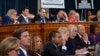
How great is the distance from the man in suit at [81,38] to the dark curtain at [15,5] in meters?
4.73

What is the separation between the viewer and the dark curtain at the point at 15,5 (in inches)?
452

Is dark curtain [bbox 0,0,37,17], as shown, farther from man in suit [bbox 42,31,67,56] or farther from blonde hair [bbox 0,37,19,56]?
blonde hair [bbox 0,37,19,56]

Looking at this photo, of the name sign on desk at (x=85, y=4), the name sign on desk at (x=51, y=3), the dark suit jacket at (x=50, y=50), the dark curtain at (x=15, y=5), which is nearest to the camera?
the dark suit jacket at (x=50, y=50)

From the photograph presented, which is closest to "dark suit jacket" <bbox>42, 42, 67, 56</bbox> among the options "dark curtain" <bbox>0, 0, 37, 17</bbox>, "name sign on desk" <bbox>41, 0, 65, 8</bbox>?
"name sign on desk" <bbox>41, 0, 65, 8</bbox>

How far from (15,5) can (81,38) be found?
5220 millimetres

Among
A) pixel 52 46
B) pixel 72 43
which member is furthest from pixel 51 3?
pixel 52 46

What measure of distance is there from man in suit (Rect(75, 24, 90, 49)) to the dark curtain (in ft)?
15.5

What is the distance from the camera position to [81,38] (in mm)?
7273

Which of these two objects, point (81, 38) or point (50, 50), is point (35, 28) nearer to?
point (81, 38)

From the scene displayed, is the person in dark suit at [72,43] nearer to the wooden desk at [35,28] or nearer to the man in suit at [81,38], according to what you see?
the man in suit at [81,38]

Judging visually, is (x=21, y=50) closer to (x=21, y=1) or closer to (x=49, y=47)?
(x=49, y=47)

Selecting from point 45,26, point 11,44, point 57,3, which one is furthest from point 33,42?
point 57,3

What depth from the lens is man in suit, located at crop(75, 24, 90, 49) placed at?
6969mm

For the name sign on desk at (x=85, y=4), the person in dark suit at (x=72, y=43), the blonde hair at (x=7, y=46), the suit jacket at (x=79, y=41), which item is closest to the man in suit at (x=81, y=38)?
Answer: the suit jacket at (x=79, y=41)
